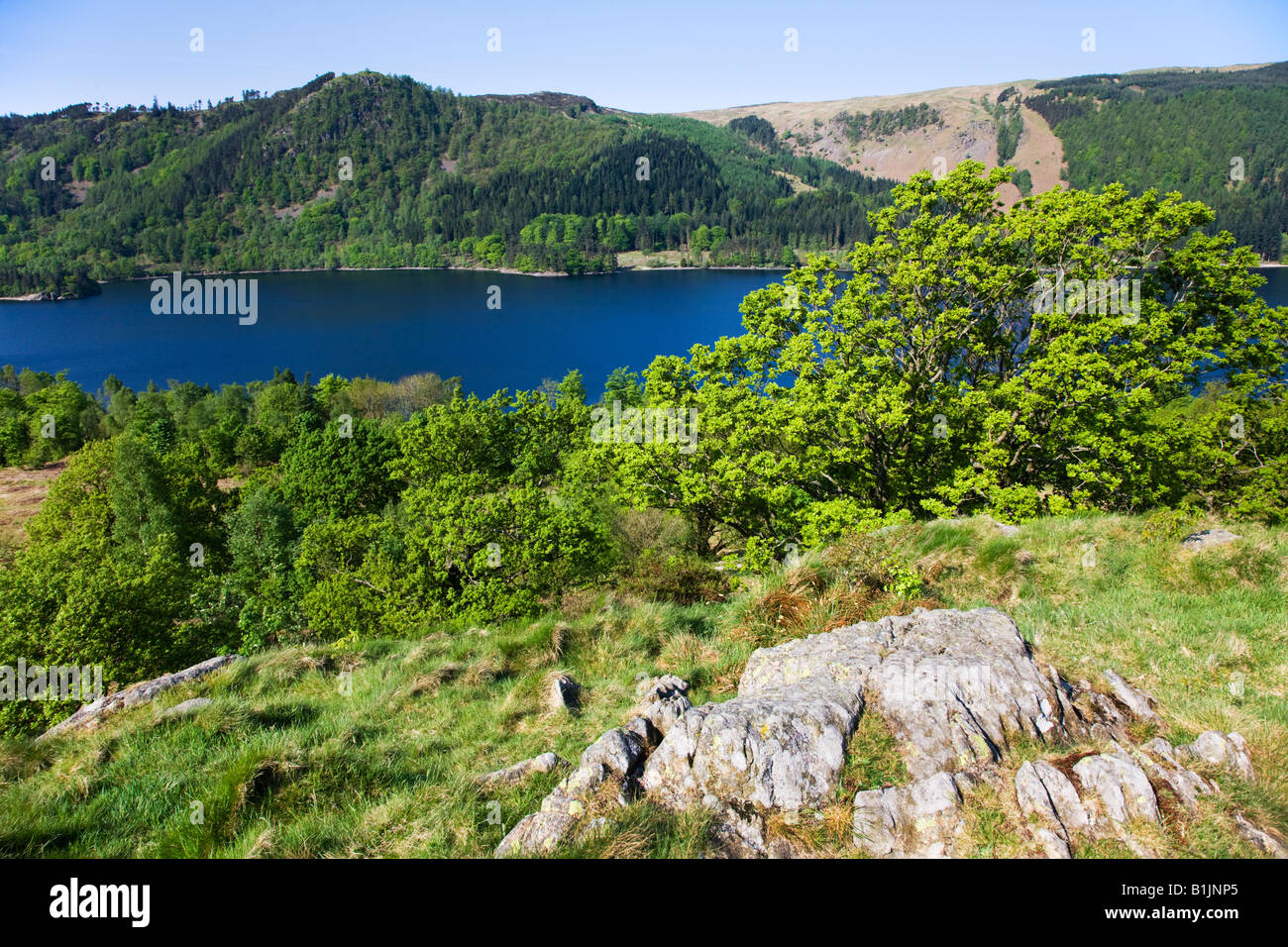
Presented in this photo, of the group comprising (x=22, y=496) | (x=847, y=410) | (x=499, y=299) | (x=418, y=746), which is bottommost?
(x=22, y=496)

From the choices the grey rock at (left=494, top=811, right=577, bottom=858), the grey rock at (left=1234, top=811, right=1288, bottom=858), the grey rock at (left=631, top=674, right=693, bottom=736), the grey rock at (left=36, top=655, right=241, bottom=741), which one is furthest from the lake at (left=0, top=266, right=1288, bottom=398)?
the grey rock at (left=1234, top=811, right=1288, bottom=858)

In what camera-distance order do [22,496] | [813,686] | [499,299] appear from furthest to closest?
[499,299] < [22,496] < [813,686]

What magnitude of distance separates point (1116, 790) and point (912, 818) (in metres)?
1.56

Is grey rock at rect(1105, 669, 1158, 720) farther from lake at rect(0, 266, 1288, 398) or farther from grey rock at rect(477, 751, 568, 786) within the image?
lake at rect(0, 266, 1288, 398)

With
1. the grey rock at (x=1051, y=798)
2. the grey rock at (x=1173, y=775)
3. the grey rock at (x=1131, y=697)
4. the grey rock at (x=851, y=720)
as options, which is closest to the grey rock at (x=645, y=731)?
the grey rock at (x=851, y=720)

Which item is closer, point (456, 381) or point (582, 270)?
point (456, 381)

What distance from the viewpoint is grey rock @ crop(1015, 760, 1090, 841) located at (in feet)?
16.4

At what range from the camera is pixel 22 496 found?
6856 centimetres

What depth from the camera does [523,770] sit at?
6.45 metres

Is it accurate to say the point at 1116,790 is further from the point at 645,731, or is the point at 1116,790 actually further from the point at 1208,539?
the point at 1208,539

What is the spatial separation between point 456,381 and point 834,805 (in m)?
90.5

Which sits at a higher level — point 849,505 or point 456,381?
point 456,381
